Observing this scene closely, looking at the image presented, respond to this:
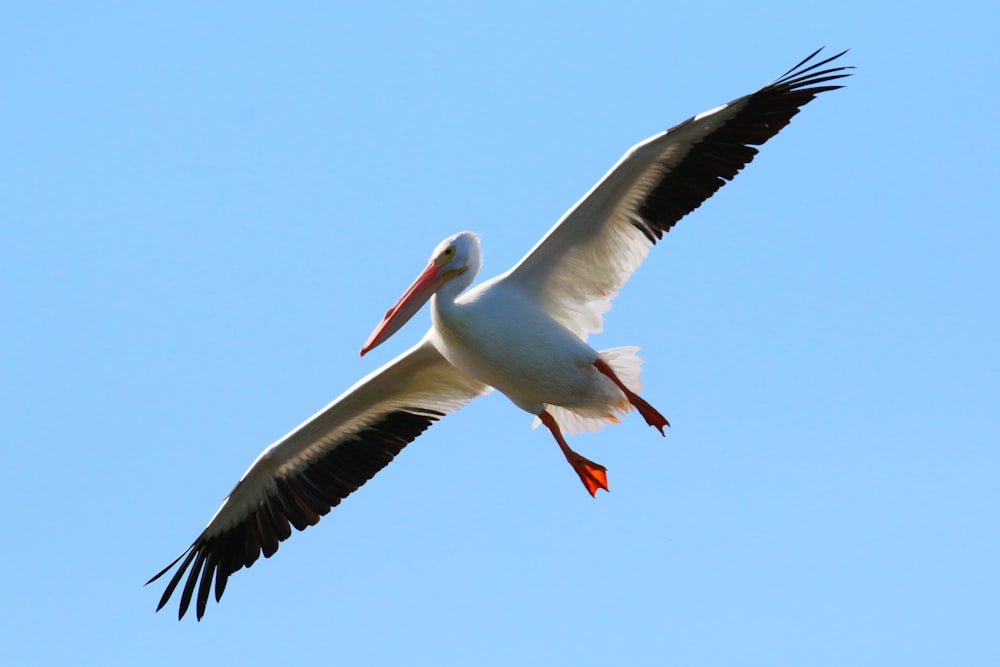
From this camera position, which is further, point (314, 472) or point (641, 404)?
point (314, 472)

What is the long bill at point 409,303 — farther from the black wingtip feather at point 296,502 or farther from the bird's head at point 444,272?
the black wingtip feather at point 296,502

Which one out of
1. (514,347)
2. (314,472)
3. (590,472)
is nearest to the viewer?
(514,347)

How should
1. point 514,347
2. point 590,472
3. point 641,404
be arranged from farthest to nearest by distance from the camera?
point 590,472 < point 641,404 < point 514,347

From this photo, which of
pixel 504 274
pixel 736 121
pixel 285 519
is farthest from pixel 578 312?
pixel 285 519

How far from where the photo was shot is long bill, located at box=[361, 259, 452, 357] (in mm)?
8969

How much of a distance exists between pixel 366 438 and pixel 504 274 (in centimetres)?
182

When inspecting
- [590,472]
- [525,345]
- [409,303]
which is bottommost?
[590,472]

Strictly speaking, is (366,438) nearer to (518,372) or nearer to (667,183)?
(518,372)

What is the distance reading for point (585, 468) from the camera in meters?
9.48

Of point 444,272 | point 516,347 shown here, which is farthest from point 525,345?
point 444,272

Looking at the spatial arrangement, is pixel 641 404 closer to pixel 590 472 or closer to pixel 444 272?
pixel 590 472

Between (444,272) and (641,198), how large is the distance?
52.3 inches

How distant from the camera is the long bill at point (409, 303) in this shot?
8969 millimetres

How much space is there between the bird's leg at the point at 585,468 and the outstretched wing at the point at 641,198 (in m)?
0.69
